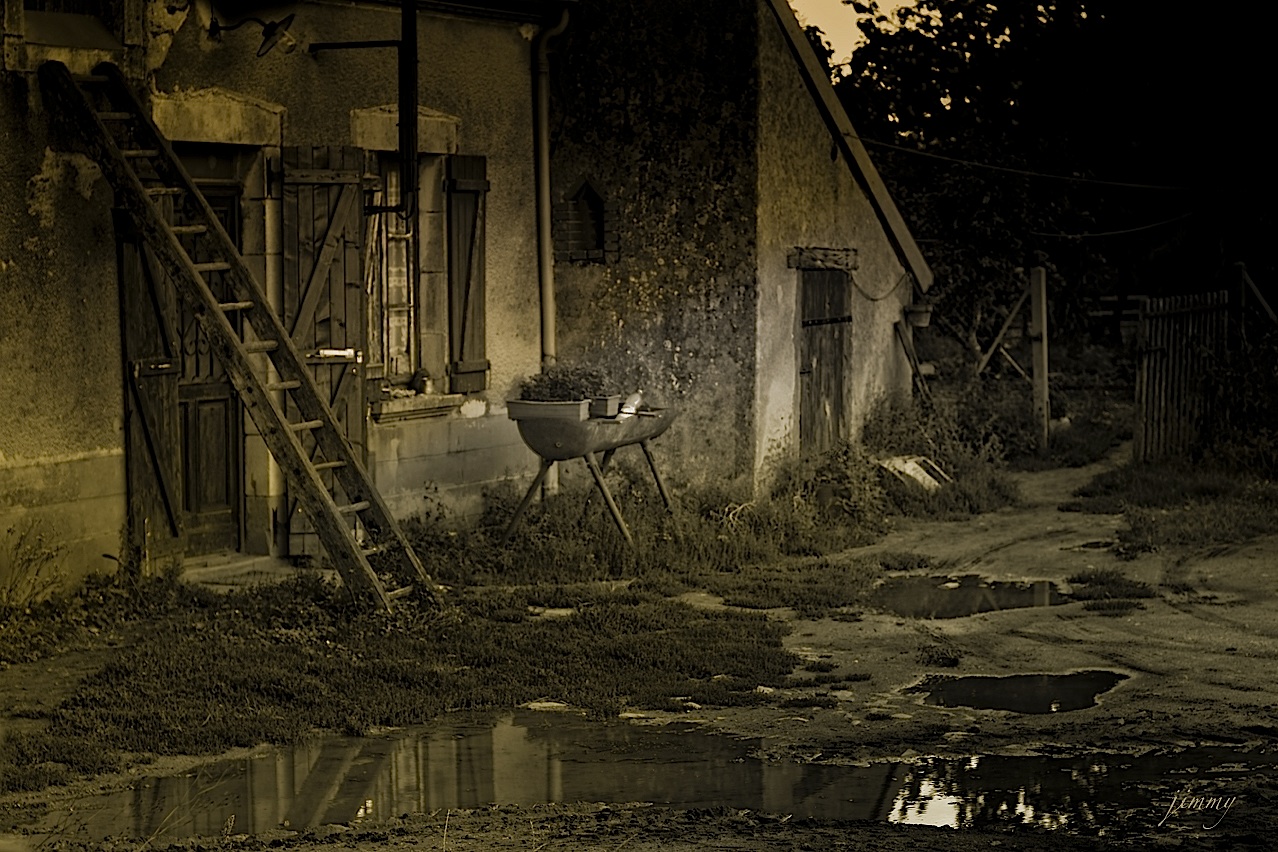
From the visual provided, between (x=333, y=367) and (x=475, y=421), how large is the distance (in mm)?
1585

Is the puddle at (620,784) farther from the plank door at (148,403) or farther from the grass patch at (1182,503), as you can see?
the grass patch at (1182,503)

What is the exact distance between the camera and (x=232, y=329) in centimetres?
916

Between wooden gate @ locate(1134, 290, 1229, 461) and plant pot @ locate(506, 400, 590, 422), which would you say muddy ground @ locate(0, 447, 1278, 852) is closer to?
plant pot @ locate(506, 400, 590, 422)

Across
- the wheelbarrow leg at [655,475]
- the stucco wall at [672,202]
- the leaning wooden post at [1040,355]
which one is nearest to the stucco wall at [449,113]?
the stucco wall at [672,202]

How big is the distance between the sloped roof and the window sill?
3653 millimetres

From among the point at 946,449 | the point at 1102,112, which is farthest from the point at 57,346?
the point at 1102,112

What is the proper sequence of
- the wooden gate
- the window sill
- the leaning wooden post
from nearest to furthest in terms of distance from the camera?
the window sill, the wooden gate, the leaning wooden post

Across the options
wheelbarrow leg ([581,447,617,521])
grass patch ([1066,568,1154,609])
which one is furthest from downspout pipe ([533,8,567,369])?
grass patch ([1066,568,1154,609])

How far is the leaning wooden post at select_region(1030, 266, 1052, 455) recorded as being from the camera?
53.5ft

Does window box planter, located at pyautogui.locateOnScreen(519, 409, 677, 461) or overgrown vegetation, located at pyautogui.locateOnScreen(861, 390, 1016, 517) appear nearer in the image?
window box planter, located at pyautogui.locateOnScreen(519, 409, 677, 461)

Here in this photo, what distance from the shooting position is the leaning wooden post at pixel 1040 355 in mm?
→ 16297

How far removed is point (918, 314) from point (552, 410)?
6325 millimetres

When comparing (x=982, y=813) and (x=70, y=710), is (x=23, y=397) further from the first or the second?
(x=982, y=813)

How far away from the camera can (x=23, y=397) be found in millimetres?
8883
